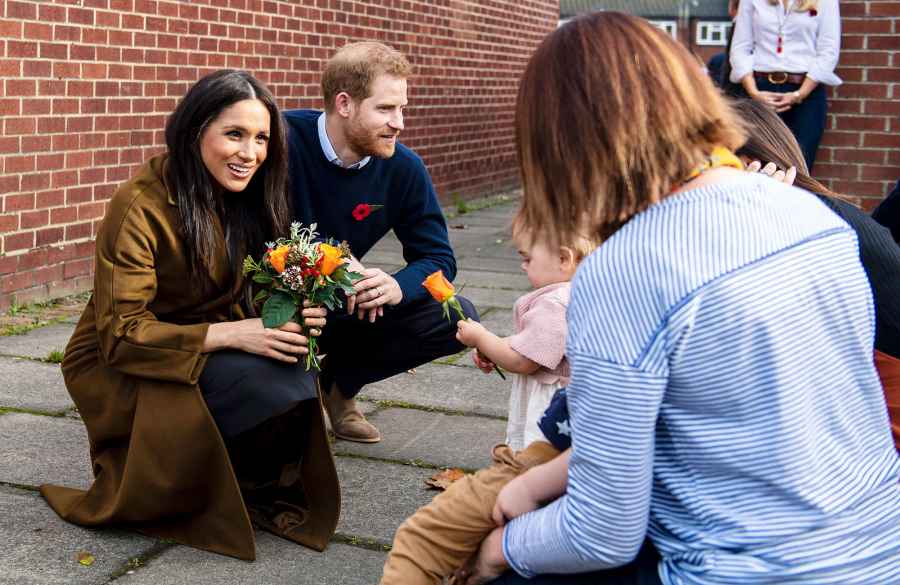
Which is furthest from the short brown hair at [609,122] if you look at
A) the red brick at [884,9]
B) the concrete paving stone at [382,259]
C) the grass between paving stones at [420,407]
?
the concrete paving stone at [382,259]

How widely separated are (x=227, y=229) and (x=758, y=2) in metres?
4.66

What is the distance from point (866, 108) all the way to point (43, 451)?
→ 5.72 meters

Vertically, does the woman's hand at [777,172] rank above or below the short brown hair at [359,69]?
below

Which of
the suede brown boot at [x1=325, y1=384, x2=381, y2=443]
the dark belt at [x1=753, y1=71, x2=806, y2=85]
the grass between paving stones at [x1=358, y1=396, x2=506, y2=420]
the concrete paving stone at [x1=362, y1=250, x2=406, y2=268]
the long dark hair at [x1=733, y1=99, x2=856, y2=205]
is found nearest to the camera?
the long dark hair at [x1=733, y1=99, x2=856, y2=205]

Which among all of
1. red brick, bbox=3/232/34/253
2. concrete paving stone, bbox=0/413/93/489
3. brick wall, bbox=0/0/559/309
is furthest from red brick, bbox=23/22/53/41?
concrete paving stone, bbox=0/413/93/489

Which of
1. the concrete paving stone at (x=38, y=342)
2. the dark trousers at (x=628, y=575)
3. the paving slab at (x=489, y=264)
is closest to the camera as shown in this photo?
→ the dark trousers at (x=628, y=575)

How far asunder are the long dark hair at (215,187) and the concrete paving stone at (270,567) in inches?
33.2

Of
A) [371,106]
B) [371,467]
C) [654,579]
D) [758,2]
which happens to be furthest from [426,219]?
[758,2]

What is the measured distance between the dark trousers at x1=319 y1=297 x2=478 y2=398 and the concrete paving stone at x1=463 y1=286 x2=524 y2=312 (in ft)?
9.93

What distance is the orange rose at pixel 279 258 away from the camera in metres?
3.75

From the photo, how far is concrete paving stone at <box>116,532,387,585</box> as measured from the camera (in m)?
3.50

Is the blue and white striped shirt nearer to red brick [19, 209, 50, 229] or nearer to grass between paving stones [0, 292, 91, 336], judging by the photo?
grass between paving stones [0, 292, 91, 336]

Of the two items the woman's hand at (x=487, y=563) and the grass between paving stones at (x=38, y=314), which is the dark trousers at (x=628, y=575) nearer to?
the woman's hand at (x=487, y=563)

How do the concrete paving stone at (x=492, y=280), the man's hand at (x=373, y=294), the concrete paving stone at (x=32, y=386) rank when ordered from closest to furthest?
1. the man's hand at (x=373, y=294)
2. the concrete paving stone at (x=32, y=386)
3. the concrete paving stone at (x=492, y=280)
